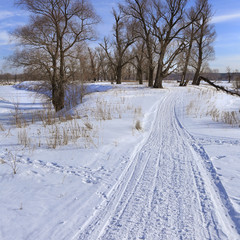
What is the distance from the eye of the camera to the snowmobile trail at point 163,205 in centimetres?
211

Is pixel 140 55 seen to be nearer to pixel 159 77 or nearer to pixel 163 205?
pixel 159 77

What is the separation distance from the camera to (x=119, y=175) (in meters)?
3.47

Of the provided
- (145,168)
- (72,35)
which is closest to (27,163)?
(145,168)

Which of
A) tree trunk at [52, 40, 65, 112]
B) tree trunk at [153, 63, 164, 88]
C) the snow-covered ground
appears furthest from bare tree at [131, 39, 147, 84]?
the snow-covered ground

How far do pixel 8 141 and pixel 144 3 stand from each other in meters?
Result: 19.4

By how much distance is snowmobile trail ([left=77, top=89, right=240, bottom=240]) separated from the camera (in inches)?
83.1

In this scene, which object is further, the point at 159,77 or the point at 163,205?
the point at 159,77

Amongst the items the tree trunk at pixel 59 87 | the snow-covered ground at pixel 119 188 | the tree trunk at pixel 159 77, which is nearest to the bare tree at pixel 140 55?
the tree trunk at pixel 159 77

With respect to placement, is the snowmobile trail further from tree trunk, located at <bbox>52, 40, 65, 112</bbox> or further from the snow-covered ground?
tree trunk, located at <bbox>52, 40, 65, 112</bbox>

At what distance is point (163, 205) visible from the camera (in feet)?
8.40

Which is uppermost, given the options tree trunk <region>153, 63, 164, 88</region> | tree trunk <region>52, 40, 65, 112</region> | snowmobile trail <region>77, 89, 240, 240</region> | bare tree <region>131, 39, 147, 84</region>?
bare tree <region>131, 39, 147, 84</region>

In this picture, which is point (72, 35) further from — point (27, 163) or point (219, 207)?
point (219, 207)

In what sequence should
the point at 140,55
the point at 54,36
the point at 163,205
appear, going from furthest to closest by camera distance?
1. the point at 140,55
2. the point at 54,36
3. the point at 163,205

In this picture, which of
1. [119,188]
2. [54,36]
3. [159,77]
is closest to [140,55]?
[159,77]
